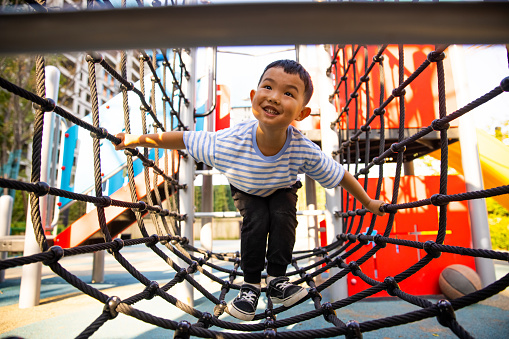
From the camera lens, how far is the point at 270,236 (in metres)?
1.08

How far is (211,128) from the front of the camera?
2.86 m

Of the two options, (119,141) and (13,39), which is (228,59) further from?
(13,39)

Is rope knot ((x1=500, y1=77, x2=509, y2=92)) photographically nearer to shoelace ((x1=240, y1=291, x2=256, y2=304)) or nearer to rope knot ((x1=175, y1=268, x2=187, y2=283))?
shoelace ((x1=240, y1=291, x2=256, y2=304))

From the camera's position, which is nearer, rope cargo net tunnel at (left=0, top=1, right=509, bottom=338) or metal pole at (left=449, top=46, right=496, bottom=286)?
rope cargo net tunnel at (left=0, top=1, right=509, bottom=338)

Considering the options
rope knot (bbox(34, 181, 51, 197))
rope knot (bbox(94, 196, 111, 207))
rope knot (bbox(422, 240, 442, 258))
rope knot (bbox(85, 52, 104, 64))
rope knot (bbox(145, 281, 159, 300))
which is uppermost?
rope knot (bbox(85, 52, 104, 64))

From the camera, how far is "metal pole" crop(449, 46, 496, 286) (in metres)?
2.02

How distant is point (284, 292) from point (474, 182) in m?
1.69

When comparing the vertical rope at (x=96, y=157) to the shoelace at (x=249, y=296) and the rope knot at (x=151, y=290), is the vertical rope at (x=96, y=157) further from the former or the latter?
the shoelace at (x=249, y=296)

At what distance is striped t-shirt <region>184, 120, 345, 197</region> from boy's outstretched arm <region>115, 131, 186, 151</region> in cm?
6

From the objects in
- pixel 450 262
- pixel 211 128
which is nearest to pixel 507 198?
pixel 450 262

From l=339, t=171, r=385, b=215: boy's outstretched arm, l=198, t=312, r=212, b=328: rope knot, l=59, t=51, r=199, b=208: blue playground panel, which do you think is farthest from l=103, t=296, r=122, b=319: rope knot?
l=59, t=51, r=199, b=208: blue playground panel

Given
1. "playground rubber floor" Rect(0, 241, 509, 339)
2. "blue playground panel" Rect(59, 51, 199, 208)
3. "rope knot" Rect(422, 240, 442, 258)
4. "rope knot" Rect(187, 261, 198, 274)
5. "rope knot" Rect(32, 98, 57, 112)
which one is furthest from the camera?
"blue playground panel" Rect(59, 51, 199, 208)

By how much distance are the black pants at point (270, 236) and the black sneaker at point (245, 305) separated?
34 millimetres

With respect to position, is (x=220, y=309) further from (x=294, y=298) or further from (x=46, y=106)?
(x=46, y=106)
